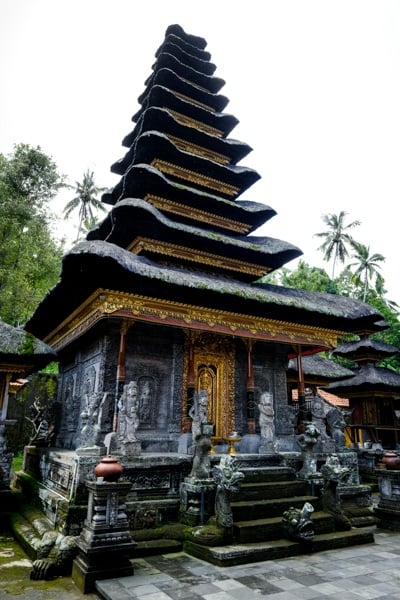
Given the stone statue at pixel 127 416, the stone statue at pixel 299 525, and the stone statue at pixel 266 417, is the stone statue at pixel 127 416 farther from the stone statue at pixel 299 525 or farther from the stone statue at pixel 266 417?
the stone statue at pixel 266 417

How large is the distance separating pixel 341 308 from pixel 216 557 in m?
8.64

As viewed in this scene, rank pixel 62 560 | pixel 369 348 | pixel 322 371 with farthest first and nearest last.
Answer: pixel 369 348
pixel 322 371
pixel 62 560

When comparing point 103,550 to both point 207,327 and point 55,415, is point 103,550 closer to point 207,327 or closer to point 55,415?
point 207,327

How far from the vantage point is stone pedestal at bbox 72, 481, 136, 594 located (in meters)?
5.99

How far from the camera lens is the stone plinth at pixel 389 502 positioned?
9.74 metres

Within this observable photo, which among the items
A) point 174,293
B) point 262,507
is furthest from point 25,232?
point 262,507

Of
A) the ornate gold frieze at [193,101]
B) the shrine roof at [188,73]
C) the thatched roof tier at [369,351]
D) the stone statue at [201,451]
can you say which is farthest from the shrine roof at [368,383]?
the shrine roof at [188,73]

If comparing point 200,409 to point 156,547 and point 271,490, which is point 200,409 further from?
point 156,547

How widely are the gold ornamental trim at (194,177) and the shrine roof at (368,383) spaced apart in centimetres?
1116

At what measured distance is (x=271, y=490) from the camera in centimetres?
909

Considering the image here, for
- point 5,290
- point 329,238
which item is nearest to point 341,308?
point 5,290

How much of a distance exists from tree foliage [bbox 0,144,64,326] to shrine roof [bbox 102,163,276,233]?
7825 millimetres

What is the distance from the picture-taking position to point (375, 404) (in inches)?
798

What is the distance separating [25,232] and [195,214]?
12.3 meters
